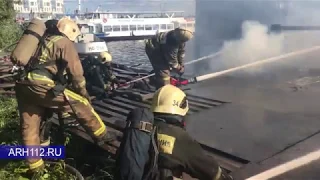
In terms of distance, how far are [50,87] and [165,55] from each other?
14.2 feet

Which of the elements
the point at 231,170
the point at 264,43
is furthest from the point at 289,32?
the point at 231,170

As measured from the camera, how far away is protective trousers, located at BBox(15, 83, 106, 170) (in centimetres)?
390

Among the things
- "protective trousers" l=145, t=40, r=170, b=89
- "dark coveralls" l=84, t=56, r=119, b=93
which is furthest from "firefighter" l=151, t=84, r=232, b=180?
"protective trousers" l=145, t=40, r=170, b=89

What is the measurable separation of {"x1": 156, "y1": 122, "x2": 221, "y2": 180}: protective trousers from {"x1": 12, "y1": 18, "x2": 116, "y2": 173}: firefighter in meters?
1.78

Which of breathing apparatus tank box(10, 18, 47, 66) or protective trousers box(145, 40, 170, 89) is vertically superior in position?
breathing apparatus tank box(10, 18, 47, 66)

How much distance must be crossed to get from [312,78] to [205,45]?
67.9 ft

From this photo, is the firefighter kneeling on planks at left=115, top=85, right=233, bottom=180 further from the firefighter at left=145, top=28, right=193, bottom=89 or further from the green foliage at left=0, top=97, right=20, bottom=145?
the firefighter at left=145, top=28, right=193, bottom=89

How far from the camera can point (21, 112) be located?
158 inches

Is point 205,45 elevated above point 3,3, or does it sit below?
below

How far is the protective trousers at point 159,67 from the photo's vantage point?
7.95 metres

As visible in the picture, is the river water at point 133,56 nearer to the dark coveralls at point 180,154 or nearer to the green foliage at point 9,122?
the green foliage at point 9,122

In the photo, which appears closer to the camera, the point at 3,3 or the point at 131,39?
the point at 3,3

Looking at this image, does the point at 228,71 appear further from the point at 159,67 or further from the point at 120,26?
the point at 120,26

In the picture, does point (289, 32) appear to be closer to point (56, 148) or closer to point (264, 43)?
point (264, 43)
